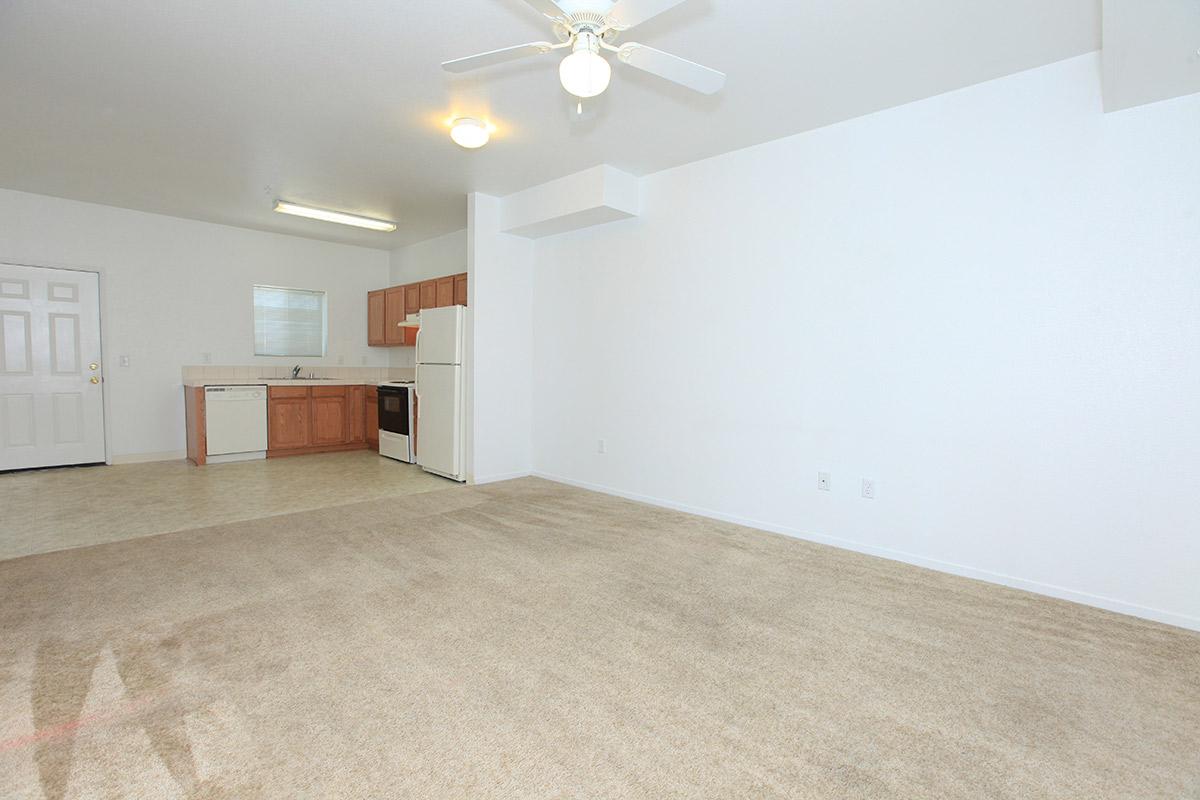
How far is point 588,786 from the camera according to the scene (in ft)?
4.83

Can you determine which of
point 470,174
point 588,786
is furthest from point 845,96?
point 588,786

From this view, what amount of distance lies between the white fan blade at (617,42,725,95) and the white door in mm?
6081

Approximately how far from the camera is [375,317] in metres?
7.22

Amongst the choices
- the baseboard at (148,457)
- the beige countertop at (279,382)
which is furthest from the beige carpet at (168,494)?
the beige countertop at (279,382)

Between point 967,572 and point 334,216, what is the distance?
19.4 ft

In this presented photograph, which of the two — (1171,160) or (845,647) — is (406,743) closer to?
(845,647)

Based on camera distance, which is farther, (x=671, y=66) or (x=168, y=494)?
(x=168, y=494)

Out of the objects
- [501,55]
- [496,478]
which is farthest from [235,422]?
[501,55]

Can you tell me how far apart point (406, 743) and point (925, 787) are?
144 centimetres

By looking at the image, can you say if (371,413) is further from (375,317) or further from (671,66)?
(671,66)

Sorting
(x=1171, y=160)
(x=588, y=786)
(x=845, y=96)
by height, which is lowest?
(x=588, y=786)

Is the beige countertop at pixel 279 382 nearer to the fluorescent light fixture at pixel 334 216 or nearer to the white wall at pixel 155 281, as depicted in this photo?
the white wall at pixel 155 281

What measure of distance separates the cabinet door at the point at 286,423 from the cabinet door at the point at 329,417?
0.11 metres

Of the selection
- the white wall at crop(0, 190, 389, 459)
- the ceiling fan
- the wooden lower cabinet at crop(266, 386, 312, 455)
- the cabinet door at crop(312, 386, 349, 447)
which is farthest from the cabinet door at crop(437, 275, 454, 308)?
the ceiling fan
